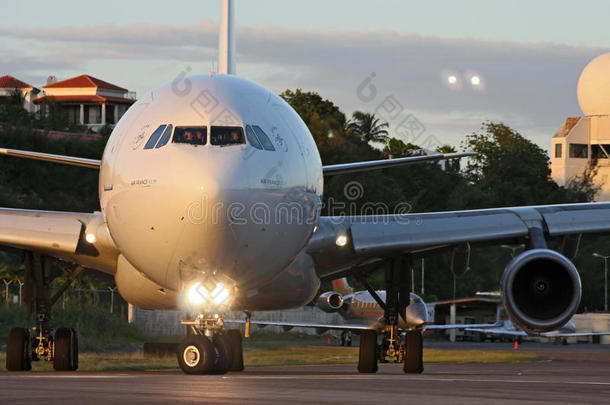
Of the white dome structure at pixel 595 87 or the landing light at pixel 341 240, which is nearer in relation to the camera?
the landing light at pixel 341 240

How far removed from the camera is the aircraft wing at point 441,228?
2227cm

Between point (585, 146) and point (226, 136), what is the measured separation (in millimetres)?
109449

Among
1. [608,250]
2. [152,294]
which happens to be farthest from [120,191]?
[608,250]

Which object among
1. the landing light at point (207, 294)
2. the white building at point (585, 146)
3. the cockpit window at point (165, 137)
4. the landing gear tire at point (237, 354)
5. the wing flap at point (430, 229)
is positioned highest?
the white building at point (585, 146)

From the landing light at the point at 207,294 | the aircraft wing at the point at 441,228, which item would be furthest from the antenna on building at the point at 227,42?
the landing light at the point at 207,294

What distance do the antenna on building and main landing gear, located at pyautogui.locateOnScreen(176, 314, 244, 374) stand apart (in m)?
7.89

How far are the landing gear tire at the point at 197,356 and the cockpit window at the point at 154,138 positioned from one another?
270 cm

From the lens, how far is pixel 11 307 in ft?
142

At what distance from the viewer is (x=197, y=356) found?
1755cm

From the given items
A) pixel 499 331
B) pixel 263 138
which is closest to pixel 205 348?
pixel 263 138

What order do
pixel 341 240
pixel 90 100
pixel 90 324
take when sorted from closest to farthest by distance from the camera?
pixel 341 240 → pixel 90 324 → pixel 90 100

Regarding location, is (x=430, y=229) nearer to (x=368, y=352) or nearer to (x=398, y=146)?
(x=368, y=352)

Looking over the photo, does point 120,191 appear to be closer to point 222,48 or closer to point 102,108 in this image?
point 222,48

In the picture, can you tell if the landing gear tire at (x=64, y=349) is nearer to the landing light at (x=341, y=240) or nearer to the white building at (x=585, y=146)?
the landing light at (x=341, y=240)
